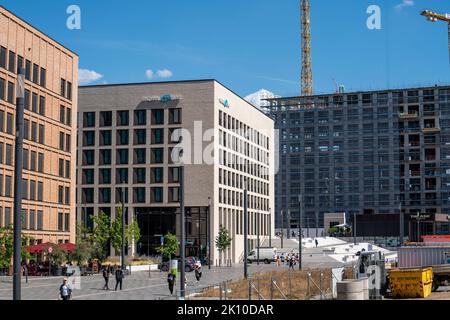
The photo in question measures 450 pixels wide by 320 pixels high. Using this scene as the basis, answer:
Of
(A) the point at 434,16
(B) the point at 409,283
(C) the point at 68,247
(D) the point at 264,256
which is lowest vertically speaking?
(D) the point at 264,256

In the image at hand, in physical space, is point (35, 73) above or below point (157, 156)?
above

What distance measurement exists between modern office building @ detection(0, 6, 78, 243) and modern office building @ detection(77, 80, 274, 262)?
19571mm

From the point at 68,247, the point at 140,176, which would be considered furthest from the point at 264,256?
the point at 68,247

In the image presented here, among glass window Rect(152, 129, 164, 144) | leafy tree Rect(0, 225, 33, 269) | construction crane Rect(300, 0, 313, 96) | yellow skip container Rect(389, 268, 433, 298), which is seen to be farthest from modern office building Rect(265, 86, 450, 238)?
yellow skip container Rect(389, 268, 433, 298)

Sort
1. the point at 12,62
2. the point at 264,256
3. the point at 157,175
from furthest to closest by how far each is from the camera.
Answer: the point at 157,175 < the point at 264,256 < the point at 12,62

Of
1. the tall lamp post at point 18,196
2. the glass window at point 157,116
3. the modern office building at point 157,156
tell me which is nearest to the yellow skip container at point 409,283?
the tall lamp post at point 18,196

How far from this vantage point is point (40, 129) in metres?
74.2

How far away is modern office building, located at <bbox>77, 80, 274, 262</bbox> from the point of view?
99938mm

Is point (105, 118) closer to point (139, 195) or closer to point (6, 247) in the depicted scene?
point (139, 195)

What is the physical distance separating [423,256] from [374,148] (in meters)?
105

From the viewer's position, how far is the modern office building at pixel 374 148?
149 metres
